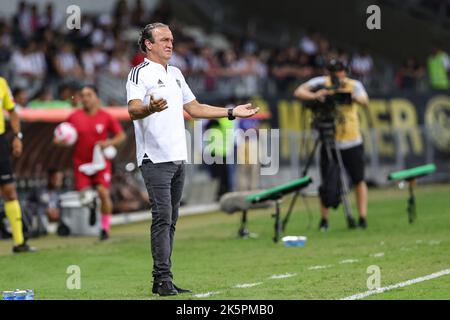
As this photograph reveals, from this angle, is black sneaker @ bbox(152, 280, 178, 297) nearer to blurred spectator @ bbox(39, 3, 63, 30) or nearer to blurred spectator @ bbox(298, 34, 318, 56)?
blurred spectator @ bbox(39, 3, 63, 30)

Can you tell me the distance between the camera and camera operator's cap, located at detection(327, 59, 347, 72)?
54.1 feet

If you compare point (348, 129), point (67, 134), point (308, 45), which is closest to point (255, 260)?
point (348, 129)

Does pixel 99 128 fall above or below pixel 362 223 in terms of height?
above

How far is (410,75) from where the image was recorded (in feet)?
101

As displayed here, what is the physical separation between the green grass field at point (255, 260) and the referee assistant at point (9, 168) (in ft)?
→ 0.90

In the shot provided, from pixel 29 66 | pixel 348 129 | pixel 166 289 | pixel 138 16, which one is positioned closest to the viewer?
pixel 166 289

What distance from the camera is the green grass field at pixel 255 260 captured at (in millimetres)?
10977

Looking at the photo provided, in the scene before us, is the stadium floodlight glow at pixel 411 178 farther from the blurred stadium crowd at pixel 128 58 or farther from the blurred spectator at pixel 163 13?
the blurred spectator at pixel 163 13

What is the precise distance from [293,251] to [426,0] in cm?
2173

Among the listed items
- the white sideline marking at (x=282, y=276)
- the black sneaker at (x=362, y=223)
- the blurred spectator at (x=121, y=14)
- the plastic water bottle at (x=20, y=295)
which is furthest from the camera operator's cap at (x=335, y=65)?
the blurred spectator at (x=121, y=14)

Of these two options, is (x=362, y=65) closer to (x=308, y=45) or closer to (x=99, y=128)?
(x=308, y=45)

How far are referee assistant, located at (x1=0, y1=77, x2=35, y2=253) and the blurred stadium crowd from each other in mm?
5223

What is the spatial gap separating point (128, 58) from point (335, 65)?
40.1 ft

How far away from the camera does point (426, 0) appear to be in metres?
35.0
